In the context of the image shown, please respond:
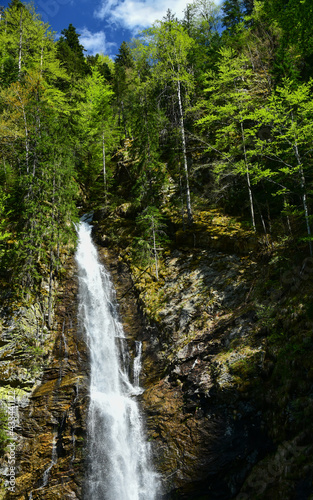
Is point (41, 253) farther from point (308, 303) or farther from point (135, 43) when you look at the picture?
point (135, 43)

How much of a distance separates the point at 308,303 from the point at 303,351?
4.85ft

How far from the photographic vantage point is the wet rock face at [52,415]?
30.2ft

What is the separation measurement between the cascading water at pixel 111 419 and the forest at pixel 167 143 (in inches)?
143

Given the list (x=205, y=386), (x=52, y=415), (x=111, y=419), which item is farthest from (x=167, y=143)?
(x=52, y=415)

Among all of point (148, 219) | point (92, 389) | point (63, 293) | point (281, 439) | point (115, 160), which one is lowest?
point (281, 439)

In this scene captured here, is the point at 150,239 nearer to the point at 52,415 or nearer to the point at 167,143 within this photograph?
the point at 52,415

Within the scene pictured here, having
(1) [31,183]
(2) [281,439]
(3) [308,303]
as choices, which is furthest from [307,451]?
(1) [31,183]

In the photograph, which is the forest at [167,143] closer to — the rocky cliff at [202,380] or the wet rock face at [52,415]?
the rocky cliff at [202,380]

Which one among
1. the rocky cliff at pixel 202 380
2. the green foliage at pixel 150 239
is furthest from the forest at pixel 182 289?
the green foliage at pixel 150 239

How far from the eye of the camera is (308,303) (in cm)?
848

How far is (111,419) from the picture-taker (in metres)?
10.6

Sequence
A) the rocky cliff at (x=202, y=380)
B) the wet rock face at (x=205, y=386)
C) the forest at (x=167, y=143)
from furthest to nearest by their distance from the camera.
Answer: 1. the forest at (x=167, y=143)
2. the wet rock face at (x=205, y=386)
3. the rocky cliff at (x=202, y=380)

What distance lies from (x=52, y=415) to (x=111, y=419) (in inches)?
87.1

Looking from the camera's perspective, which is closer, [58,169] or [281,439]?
[281,439]
